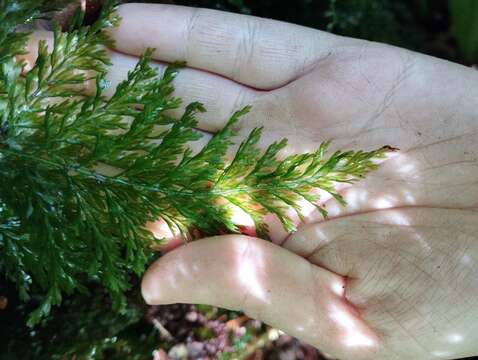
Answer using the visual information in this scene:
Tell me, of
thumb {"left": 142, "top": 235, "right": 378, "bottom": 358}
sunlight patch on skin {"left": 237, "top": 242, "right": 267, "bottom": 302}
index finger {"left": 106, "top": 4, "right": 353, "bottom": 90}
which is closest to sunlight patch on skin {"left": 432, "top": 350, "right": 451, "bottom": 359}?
thumb {"left": 142, "top": 235, "right": 378, "bottom": 358}

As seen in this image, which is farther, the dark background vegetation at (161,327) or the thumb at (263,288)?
the dark background vegetation at (161,327)

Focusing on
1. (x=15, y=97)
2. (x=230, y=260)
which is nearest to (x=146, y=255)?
(x=230, y=260)

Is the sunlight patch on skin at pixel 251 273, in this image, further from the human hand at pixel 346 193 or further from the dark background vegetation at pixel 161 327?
the dark background vegetation at pixel 161 327

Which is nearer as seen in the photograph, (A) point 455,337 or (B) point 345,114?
(A) point 455,337

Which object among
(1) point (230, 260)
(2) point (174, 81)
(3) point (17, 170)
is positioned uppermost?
(2) point (174, 81)

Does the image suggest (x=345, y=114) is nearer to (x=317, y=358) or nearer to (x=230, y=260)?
(x=230, y=260)

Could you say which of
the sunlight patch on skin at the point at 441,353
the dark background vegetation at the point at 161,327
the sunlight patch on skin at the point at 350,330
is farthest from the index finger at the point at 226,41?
the sunlight patch on skin at the point at 441,353

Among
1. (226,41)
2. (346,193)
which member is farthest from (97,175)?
(346,193)
